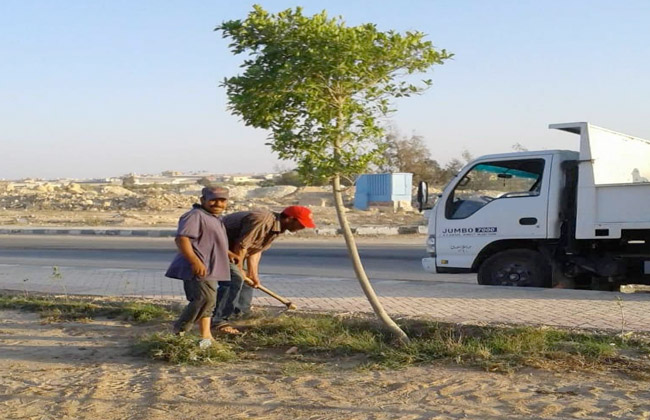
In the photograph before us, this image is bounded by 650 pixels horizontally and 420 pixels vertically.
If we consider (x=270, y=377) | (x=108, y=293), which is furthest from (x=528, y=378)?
(x=108, y=293)

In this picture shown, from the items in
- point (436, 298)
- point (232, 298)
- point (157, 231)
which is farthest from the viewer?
point (157, 231)

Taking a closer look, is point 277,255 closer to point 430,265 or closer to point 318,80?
point 430,265

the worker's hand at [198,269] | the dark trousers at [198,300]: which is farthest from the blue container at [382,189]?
the worker's hand at [198,269]

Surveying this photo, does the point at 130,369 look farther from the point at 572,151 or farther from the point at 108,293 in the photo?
the point at 572,151

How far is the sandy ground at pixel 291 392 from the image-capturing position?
190 inches

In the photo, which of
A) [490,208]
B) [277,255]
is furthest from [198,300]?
[277,255]

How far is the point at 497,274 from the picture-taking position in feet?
33.1

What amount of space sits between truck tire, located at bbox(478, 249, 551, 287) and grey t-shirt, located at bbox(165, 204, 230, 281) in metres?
4.68

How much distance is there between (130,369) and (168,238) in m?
18.7

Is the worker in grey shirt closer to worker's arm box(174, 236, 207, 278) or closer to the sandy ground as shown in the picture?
worker's arm box(174, 236, 207, 278)

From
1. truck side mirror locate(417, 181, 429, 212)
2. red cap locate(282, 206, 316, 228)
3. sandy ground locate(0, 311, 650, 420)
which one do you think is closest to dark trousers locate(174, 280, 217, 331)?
sandy ground locate(0, 311, 650, 420)

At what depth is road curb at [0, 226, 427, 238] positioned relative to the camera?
974 inches

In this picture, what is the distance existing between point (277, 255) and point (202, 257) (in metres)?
11.5

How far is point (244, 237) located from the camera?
7.19m
